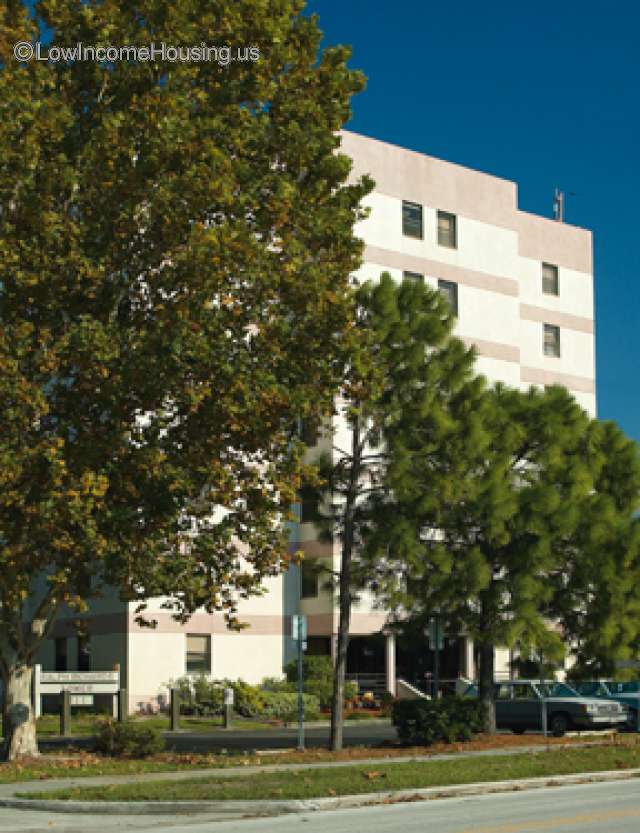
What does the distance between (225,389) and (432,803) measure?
309 inches

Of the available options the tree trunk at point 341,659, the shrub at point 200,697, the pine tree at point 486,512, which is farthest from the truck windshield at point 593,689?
the tree trunk at point 341,659

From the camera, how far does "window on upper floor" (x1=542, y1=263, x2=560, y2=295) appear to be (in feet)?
209

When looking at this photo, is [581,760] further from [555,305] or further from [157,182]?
[555,305]

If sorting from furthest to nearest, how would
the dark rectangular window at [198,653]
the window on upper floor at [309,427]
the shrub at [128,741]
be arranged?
the dark rectangular window at [198,653], the shrub at [128,741], the window on upper floor at [309,427]

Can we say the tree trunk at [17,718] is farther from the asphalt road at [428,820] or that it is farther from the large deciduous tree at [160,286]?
the asphalt road at [428,820]

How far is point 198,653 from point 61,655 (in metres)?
6.33

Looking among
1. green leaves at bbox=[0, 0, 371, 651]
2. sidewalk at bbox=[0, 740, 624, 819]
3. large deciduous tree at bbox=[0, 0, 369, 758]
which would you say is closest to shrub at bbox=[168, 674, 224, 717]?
large deciduous tree at bbox=[0, 0, 369, 758]

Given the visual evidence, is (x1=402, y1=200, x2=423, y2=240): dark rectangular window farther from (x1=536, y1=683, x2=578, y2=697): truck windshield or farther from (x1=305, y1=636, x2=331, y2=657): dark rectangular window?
(x1=536, y1=683, x2=578, y2=697): truck windshield

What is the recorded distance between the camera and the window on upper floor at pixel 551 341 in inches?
2496

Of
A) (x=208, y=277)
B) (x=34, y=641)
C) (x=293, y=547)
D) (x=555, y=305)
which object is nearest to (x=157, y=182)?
(x=208, y=277)

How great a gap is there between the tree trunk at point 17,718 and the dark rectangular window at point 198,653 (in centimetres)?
2264

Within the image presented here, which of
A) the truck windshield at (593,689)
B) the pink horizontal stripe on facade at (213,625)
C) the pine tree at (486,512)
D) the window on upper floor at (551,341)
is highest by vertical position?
Result: the window on upper floor at (551,341)

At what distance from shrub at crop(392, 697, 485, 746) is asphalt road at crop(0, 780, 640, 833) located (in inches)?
410

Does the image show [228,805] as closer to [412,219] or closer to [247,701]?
[247,701]
